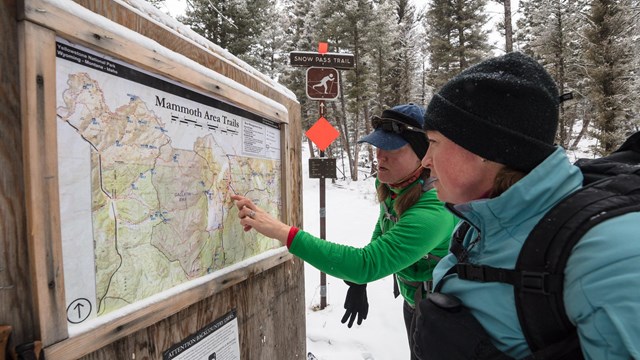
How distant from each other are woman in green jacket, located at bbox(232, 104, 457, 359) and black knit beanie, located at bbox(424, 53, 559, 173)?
779 millimetres

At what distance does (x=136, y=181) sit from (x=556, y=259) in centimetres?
129

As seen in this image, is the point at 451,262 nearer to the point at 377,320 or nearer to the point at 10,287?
the point at 10,287

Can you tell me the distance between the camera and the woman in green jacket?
5.71 feet

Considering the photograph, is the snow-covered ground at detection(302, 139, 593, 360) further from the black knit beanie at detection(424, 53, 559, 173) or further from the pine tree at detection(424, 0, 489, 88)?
the pine tree at detection(424, 0, 489, 88)

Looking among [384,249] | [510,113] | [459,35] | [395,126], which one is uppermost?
[459,35]

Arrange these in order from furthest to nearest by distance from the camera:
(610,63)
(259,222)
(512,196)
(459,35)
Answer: (459,35), (610,63), (259,222), (512,196)

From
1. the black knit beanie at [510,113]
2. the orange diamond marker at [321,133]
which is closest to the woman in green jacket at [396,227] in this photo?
the black knit beanie at [510,113]

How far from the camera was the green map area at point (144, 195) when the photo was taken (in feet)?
3.42

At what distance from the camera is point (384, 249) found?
181 cm

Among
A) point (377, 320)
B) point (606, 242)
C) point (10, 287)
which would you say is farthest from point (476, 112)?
point (377, 320)

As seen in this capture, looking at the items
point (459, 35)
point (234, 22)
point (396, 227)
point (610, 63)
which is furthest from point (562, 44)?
point (396, 227)

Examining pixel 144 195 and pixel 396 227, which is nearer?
pixel 144 195

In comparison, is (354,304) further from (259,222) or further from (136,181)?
(136,181)

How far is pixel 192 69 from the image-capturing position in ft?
4.66
